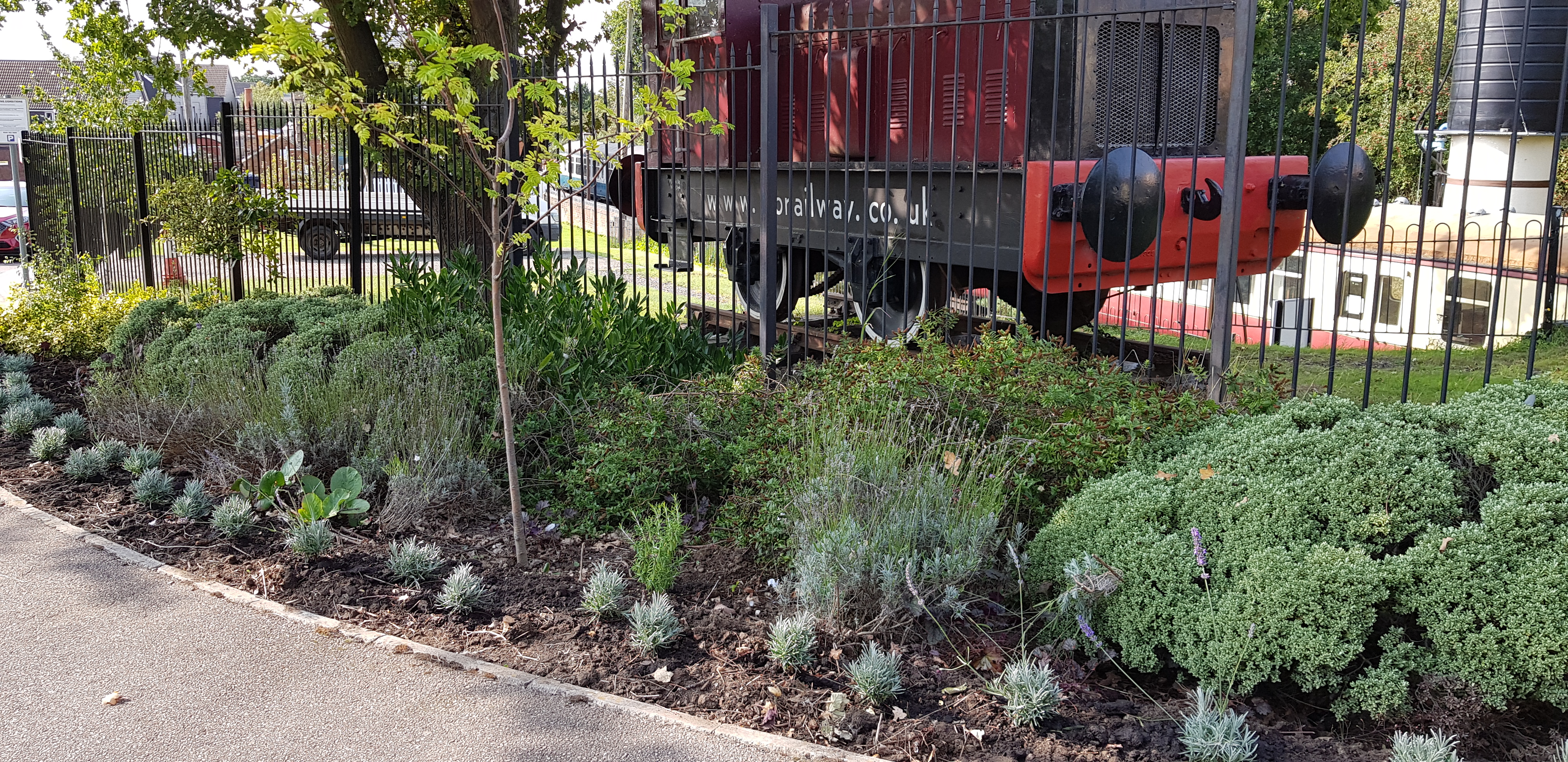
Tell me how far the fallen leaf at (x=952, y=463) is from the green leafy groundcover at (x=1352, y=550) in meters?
0.44

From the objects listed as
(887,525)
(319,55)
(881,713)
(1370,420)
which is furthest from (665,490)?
(1370,420)

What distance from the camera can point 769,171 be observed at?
6512mm

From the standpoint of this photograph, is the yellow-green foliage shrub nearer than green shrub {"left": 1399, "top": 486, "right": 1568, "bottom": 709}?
No

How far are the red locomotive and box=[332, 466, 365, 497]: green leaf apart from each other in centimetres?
224

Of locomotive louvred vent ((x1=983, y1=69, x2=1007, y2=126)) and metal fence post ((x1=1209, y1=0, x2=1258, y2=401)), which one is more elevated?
locomotive louvred vent ((x1=983, y1=69, x2=1007, y2=126))

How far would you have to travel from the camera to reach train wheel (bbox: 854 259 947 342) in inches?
280

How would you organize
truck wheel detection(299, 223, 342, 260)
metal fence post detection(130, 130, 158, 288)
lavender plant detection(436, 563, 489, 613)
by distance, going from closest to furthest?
lavender plant detection(436, 563, 489, 613)
truck wheel detection(299, 223, 342, 260)
metal fence post detection(130, 130, 158, 288)

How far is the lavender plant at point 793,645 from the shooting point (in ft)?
11.2

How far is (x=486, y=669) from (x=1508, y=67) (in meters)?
19.8

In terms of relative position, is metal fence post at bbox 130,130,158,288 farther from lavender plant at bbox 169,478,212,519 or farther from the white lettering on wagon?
lavender plant at bbox 169,478,212,519

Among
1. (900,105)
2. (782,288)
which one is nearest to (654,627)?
(900,105)

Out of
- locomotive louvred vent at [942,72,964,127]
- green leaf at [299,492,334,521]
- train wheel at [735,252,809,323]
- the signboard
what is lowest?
green leaf at [299,492,334,521]

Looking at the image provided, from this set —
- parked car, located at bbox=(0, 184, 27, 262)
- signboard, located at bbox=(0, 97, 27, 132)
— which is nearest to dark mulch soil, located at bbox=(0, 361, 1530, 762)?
parked car, located at bbox=(0, 184, 27, 262)

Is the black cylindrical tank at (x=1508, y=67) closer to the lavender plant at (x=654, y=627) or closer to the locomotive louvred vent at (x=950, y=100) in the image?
the locomotive louvred vent at (x=950, y=100)
